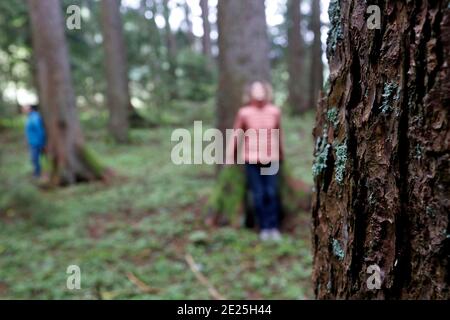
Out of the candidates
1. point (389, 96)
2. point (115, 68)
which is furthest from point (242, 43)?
point (115, 68)

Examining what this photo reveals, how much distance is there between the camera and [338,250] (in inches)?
66.4

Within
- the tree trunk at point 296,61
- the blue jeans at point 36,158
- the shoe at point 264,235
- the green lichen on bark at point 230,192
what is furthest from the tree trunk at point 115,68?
the shoe at point 264,235

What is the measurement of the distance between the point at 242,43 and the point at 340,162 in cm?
486

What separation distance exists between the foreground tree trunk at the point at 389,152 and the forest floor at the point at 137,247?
8.18 feet

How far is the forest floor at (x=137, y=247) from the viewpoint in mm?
4129

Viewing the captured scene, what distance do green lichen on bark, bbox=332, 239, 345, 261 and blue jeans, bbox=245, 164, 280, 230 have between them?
12.2 feet

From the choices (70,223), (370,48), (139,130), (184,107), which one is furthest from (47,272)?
(184,107)

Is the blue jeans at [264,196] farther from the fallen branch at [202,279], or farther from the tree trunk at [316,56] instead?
the tree trunk at [316,56]

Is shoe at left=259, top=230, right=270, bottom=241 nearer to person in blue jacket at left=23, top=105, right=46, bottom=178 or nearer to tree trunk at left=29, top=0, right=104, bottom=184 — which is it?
tree trunk at left=29, top=0, right=104, bottom=184

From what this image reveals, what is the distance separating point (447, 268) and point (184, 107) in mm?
19835

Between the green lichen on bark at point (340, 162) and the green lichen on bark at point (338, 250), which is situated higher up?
the green lichen on bark at point (340, 162)

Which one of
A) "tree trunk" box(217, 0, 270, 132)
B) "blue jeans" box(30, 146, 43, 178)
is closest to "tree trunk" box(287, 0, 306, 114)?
"blue jeans" box(30, 146, 43, 178)

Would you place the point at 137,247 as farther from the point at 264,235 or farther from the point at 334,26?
the point at 334,26

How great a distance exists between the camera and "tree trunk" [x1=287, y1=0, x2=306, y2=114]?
1848 centimetres
